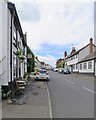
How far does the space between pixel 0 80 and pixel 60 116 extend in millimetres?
3256

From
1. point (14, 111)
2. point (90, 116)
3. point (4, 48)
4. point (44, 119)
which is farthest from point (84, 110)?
point (4, 48)

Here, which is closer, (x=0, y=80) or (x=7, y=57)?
(x=0, y=80)

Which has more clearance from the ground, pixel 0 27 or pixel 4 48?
pixel 0 27

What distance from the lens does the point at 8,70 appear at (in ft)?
18.9

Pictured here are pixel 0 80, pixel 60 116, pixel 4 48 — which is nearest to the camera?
pixel 60 116

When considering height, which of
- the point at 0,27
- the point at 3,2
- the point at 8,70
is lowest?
the point at 8,70

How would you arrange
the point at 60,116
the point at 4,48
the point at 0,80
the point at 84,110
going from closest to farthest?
1. the point at 60,116
2. the point at 84,110
3. the point at 0,80
4. the point at 4,48

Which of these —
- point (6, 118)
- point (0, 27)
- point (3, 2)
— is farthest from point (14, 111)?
point (3, 2)

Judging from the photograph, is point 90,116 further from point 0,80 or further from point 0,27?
point 0,27

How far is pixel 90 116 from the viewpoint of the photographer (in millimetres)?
3918

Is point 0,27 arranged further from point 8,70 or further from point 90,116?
point 90,116

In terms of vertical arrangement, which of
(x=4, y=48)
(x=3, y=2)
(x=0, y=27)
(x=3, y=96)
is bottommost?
(x=3, y=96)

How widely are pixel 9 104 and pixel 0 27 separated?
396 cm

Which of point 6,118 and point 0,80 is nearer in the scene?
point 6,118
